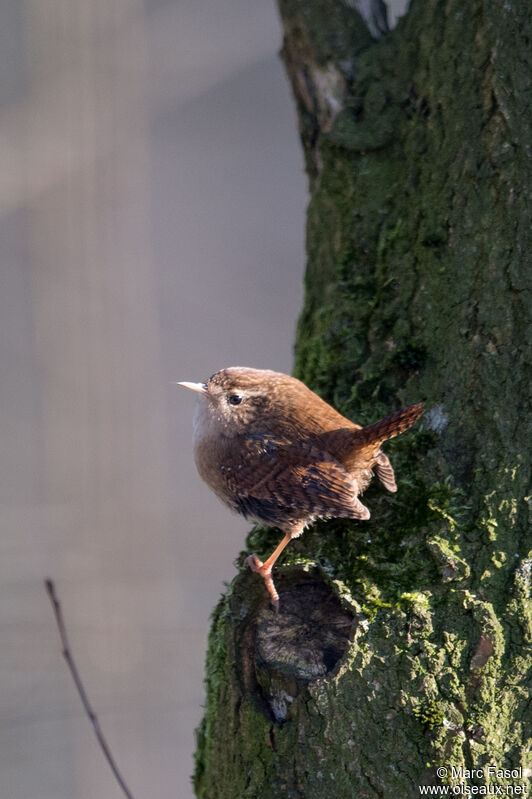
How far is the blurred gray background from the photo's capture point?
5465 mm

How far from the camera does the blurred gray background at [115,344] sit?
5465 mm

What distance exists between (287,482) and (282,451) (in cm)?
10

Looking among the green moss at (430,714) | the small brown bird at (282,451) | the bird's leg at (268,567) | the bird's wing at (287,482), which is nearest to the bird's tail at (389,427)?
the small brown bird at (282,451)

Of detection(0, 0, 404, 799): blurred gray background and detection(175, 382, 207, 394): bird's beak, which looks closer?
detection(175, 382, 207, 394): bird's beak

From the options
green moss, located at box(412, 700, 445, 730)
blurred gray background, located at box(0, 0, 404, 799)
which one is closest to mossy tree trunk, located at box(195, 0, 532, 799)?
green moss, located at box(412, 700, 445, 730)

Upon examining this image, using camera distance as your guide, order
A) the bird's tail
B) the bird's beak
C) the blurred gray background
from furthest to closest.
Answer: the blurred gray background, the bird's beak, the bird's tail

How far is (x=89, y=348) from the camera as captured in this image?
19.9 ft

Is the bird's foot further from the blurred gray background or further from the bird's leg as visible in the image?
the blurred gray background

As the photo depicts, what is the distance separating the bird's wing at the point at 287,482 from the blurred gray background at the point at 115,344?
3.76 m

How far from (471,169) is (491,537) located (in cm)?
102

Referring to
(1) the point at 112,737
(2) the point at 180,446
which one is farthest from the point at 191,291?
(1) the point at 112,737

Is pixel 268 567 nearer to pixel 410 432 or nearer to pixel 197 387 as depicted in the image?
pixel 410 432

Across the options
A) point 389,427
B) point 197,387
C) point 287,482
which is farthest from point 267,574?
point 197,387

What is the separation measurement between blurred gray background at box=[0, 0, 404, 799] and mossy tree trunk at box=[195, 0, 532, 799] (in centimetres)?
383
